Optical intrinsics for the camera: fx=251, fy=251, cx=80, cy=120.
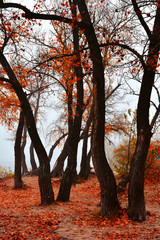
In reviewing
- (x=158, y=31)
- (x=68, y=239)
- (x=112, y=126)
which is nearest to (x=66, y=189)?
(x=68, y=239)

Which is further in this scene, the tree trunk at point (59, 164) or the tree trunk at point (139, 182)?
the tree trunk at point (59, 164)

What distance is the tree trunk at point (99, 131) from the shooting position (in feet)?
21.3

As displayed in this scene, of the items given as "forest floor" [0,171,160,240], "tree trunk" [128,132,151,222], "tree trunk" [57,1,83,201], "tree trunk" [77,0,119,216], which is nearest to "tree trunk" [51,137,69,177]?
"tree trunk" [57,1,83,201]

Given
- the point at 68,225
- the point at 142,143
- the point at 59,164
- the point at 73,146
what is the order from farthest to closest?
the point at 59,164
the point at 73,146
the point at 142,143
the point at 68,225

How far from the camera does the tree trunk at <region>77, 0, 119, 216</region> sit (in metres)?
6.48

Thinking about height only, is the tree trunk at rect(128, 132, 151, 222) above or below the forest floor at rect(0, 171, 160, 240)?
above

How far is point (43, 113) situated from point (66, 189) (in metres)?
14.2

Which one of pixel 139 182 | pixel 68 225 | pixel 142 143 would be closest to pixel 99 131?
pixel 142 143

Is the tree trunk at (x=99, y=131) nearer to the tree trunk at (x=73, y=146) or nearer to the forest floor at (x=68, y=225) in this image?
the forest floor at (x=68, y=225)

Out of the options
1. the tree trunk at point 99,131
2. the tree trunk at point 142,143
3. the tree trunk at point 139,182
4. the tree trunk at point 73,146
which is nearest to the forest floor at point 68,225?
the tree trunk at point 139,182

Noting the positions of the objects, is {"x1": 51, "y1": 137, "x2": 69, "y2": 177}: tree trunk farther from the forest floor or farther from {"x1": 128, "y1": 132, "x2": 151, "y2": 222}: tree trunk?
{"x1": 128, "y1": 132, "x2": 151, "y2": 222}: tree trunk

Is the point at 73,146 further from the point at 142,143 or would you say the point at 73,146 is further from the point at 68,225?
the point at 68,225

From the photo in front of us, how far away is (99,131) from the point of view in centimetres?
659

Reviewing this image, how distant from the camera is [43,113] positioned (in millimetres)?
22906
